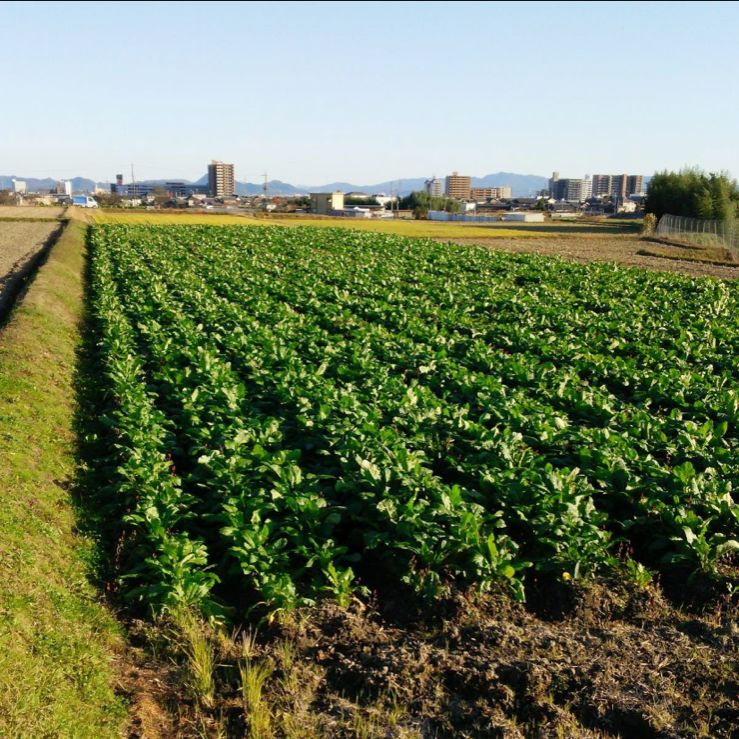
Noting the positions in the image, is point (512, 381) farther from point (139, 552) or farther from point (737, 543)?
point (139, 552)

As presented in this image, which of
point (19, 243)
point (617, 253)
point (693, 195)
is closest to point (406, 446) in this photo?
point (617, 253)

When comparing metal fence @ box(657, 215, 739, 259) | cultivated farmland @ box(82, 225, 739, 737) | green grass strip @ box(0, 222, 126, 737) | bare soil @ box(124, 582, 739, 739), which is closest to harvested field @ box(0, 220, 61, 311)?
green grass strip @ box(0, 222, 126, 737)

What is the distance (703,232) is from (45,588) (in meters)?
57.1

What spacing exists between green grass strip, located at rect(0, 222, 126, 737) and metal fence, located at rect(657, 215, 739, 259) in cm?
4140

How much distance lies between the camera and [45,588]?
6.17m

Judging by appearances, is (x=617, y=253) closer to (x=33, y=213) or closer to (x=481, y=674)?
(x=481, y=674)

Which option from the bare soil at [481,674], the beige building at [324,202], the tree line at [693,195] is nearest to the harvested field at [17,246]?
the bare soil at [481,674]

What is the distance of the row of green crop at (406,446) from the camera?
6656mm

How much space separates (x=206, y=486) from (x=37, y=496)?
1787 mm

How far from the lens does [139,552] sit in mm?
7008

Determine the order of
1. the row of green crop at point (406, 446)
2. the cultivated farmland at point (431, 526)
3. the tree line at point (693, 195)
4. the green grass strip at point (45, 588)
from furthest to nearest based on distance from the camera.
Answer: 1. the tree line at point (693, 195)
2. the row of green crop at point (406, 446)
3. the cultivated farmland at point (431, 526)
4. the green grass strip at point (45, 588)

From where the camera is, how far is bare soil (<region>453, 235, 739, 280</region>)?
35844 mm

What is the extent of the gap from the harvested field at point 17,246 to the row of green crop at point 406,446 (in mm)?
10806

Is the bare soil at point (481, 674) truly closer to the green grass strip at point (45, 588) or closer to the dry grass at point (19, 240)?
the green grass strip at point (45, 588)
